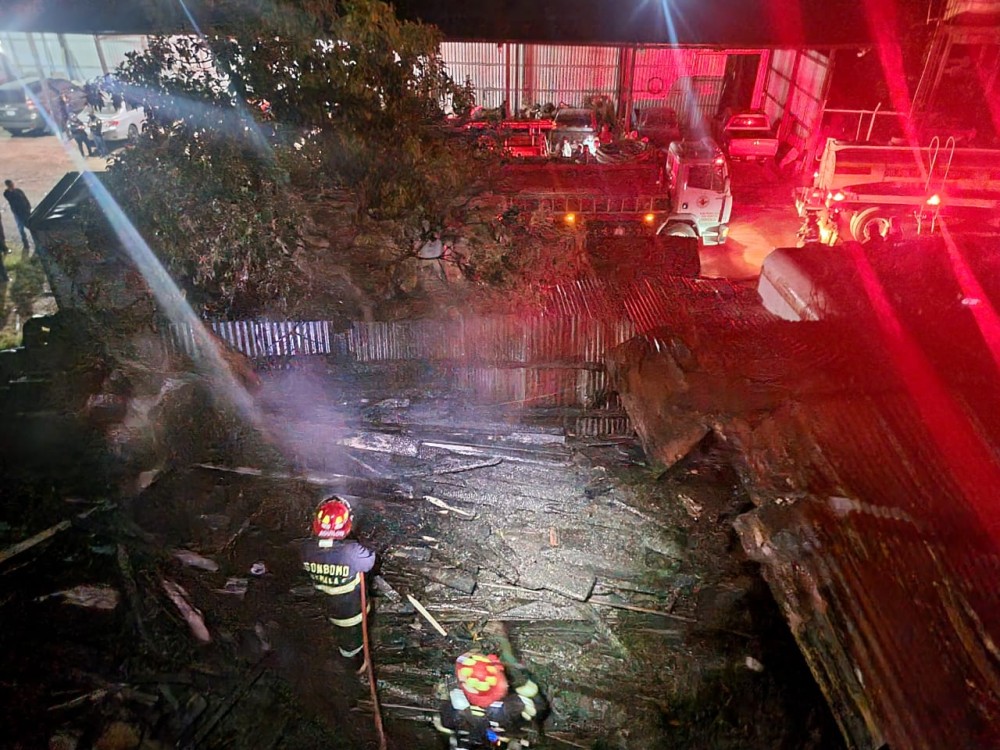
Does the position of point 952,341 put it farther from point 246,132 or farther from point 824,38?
point 824,38

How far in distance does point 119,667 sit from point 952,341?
816 cm

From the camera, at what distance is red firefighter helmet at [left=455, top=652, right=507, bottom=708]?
4.36 metres

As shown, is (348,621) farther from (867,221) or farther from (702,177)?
(867,221)

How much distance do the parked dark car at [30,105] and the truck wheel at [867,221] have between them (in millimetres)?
23699

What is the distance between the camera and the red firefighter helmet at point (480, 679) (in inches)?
172

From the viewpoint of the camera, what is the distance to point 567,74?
21.9 m

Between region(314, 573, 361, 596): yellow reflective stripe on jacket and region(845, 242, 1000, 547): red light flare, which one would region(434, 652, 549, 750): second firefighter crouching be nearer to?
region(314, 573, 361, 596): yellow reflective stripe on jacket

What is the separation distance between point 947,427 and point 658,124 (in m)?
18.3

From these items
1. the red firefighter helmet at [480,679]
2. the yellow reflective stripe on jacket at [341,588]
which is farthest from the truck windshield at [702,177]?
the red firefighter helmet at [480,679]

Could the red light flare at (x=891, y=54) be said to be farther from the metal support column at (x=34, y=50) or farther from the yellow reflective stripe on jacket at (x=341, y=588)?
the metal support column at (x=34, y=50)

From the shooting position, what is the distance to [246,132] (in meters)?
8.41

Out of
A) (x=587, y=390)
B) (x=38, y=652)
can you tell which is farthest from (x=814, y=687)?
(x=38, y=652)

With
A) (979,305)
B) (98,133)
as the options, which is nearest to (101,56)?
(98,133)

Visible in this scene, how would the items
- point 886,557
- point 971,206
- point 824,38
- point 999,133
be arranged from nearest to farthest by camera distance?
point 886,557, point 971,206, point 824,38, point 999,133
